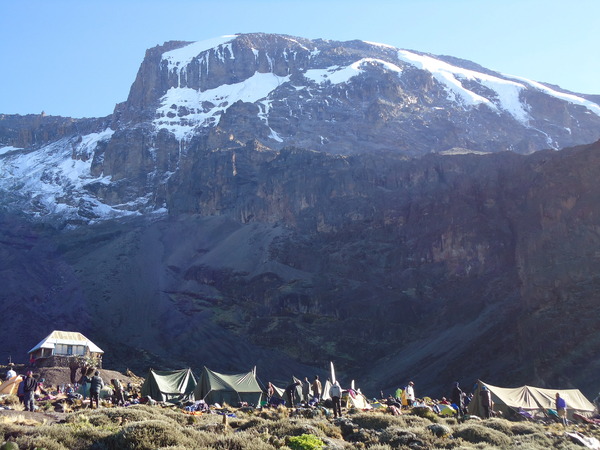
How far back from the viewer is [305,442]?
1925 centimetres

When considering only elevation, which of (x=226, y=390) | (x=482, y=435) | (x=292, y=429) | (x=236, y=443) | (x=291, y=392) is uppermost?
(x=236, y=443)

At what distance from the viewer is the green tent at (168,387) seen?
3328 cm

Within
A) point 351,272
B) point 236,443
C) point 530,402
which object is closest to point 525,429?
point 530,402

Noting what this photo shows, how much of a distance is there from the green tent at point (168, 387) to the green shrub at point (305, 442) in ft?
47.2

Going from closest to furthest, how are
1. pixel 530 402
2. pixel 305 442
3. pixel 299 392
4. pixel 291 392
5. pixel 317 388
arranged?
pixel 305 442
pixel 530 402
pixel 291 392
pixel 299 392
pixel 317 388

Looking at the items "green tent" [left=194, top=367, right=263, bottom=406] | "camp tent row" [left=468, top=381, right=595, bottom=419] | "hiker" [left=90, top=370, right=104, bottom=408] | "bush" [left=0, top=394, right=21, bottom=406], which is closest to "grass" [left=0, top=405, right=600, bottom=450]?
"hiker" [left=90, top=370, right=104, bottom=408]

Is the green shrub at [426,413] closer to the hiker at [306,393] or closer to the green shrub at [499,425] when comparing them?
→ the green shrub at [499,425]

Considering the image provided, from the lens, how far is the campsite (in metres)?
18.0

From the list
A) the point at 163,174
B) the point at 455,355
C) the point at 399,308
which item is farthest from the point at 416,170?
the point at 163,174

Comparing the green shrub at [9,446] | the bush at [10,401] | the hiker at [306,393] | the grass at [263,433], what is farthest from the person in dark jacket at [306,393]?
the green shrub at [9,446]

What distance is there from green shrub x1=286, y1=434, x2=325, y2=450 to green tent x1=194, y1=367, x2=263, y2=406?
45.3 ft

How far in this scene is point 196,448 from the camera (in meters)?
17.5

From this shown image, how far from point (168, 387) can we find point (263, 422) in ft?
38.5

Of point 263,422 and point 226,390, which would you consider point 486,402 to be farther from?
point 226,390
